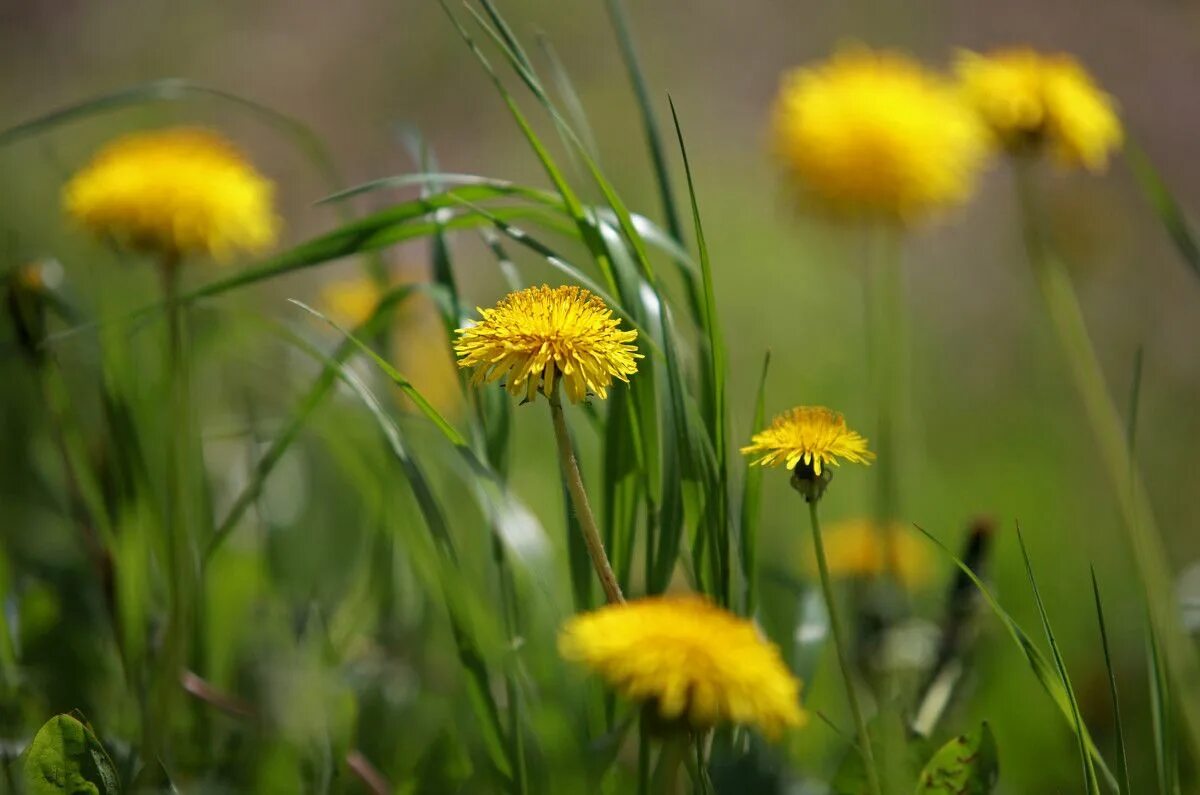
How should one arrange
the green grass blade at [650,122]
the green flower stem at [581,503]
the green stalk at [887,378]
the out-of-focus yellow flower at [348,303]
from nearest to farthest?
the green flower stem at [581,503] < the green grass blade at [650,122] < the green stalk at [887,378] < the out-of-focus yellow flower at [348,303]

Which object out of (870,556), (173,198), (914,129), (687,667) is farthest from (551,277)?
(687,667)

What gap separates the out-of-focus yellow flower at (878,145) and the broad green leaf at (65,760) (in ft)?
2.75

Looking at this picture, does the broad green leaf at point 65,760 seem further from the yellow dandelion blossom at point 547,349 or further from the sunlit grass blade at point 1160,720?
the sunlit grass blade at point 1160,720

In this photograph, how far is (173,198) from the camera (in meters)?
0.91

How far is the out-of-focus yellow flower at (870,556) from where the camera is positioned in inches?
43.5

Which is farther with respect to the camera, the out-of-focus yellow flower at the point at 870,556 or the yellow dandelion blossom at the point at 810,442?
the out-of-focus yellow flower at the point at 870,556

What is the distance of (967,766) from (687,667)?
285mm

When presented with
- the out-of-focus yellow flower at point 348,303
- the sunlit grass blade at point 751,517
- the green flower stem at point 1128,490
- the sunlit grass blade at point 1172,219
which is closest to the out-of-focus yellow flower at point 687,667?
the sunlit grass blade at point 751,517

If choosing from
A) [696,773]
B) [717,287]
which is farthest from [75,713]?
[717,287]

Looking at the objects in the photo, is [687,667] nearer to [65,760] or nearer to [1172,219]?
[65,760]

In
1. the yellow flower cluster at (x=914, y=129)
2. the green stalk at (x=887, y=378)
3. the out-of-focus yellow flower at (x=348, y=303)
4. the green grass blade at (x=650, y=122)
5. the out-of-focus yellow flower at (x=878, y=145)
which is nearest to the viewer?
the green grass blade at (x=650, y=122)

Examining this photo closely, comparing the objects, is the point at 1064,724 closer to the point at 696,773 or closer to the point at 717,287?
the point at 696,773

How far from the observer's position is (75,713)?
702 mm

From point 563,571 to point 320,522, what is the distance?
27 cm
